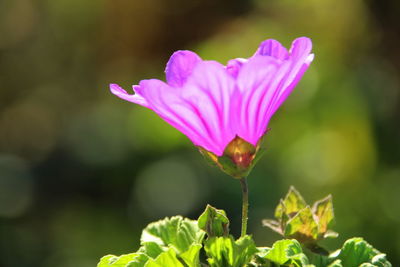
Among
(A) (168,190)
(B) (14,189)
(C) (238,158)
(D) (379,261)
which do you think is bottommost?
(D) (379,261)

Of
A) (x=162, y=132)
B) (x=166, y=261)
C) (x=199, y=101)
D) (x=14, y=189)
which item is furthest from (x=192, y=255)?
(x=14, y=189)

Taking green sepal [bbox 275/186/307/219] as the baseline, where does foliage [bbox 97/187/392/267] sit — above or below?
below

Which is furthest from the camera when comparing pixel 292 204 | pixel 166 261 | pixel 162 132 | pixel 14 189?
pixel 14 189

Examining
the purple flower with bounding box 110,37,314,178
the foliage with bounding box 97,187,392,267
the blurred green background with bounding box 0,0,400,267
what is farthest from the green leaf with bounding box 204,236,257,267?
the blurred green background with bounding box 0,0,400,267

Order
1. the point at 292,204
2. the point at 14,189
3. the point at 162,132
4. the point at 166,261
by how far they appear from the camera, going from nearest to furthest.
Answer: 1. the point at 166,261
2. the point at 292,204
3. the point at 162,132
4. the point at 14,189

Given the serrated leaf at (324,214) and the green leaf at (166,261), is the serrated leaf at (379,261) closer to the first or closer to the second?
the serrated leaf at (324,214)

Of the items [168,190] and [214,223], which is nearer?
[214,223]

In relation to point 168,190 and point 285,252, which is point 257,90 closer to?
point 285,252

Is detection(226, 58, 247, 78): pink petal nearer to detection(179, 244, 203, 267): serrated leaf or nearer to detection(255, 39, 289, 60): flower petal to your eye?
detection(255, 39, 289, 60): flower petal
